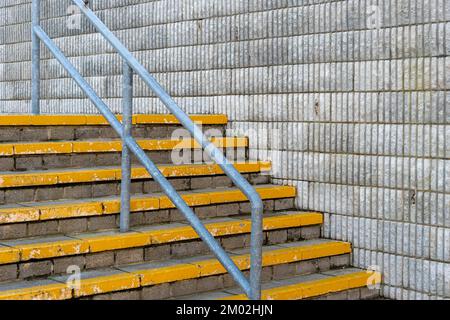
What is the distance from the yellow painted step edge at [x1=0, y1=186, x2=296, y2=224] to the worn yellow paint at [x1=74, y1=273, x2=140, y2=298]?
1.46 ft

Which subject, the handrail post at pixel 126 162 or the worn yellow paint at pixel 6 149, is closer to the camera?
the handrail post at pixel 126 162

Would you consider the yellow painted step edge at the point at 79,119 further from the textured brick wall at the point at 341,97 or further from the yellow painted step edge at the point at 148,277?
the yellow painted step edge at the point at 148,277

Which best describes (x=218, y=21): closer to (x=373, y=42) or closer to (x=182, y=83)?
(x=182, y=83)

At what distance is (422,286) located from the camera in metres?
3.83

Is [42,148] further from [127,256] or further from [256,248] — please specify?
[256,248]

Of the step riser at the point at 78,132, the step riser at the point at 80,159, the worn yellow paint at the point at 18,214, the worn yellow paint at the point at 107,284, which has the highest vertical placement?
the step riser at the point at 78,132

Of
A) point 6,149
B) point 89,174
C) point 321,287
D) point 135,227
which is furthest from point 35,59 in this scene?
point 321,287

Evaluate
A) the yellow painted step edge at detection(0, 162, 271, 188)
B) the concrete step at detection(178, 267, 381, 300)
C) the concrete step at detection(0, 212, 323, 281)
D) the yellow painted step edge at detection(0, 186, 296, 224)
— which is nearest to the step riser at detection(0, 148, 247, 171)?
the yellow painted step edge at detection(0, 162, 271, 188)

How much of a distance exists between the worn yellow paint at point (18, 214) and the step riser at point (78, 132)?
0.66 metres

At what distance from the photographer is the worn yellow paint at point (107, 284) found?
3.07 metres

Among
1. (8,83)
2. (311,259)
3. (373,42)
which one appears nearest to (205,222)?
(311,259)

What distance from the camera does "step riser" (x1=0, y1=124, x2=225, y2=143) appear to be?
12.9ft

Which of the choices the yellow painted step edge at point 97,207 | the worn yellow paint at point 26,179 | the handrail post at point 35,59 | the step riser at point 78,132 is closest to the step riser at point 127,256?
the yellow painted step edge at point 97,207
